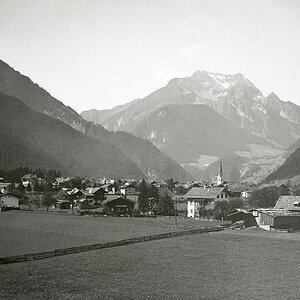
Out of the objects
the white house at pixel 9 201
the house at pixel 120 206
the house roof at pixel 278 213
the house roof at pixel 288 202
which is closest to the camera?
the house roof at pixel 278 213

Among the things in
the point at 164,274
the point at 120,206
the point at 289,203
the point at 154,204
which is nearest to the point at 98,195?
the point at 120,206

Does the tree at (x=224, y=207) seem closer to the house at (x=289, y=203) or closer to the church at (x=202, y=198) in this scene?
the church at (x=202, y=198)

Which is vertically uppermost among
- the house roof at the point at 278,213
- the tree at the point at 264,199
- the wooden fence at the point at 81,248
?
the tree at the point at 264,199

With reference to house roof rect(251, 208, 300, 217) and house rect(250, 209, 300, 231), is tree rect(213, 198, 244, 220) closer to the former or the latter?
house roof rect(251, 208, 300, 217)

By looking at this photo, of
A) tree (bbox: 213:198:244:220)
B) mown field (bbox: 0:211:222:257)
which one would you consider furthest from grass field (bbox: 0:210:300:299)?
tree (bbox: 213:198:244:220)

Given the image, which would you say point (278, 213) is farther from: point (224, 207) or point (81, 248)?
point (81, 248)

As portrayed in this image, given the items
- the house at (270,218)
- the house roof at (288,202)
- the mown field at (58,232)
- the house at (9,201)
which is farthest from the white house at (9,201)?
the house roof at (288,202)
